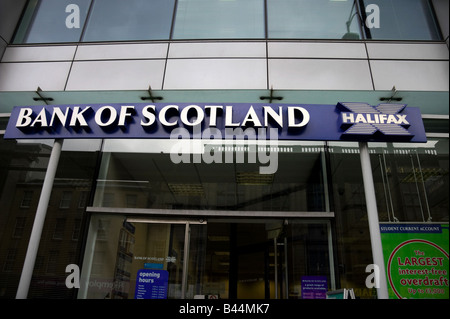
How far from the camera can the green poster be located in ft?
19.9

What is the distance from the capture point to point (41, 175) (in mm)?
7590

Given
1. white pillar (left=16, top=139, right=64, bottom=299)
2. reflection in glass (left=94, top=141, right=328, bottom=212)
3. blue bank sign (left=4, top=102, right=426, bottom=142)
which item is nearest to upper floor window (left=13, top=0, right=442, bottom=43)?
blue bank sign (left=4, top=102, right=426, bottom=142)

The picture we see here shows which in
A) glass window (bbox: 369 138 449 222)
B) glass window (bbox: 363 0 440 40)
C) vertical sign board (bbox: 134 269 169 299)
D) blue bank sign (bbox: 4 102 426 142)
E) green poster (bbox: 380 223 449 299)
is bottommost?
vertical sign board (bbox: 134 269 169 299)

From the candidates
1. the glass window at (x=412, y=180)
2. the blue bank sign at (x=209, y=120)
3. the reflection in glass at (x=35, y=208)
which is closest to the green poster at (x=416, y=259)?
the glass window at (x=412, y=180)

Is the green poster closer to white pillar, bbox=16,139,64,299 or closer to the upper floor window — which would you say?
the upper floor window

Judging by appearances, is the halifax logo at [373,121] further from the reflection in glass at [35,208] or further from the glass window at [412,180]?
the reflection in glass at [35,208]

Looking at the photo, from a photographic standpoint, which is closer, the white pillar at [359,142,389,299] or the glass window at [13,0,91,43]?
the white pillar at [359,142,389,299]

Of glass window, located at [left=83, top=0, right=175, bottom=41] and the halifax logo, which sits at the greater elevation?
glass window, located at [left=83, top=0, right=175, bottom=41]

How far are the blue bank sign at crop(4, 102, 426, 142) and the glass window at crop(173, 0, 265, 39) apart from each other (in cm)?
271

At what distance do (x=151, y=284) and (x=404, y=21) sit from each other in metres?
8.94

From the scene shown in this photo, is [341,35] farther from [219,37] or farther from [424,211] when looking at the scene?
[424,211]

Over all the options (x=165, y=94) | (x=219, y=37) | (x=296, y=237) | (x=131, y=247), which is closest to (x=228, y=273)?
(x=296, y=237)
